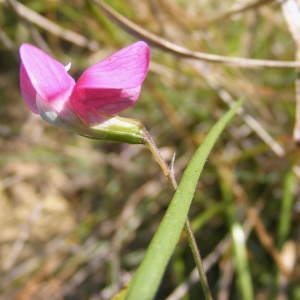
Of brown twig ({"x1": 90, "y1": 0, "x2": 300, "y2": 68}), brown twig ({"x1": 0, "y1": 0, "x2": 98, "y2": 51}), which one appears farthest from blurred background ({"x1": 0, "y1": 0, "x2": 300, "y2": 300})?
brown twig ({"x1": 90, "y1": 0, "x2": 300, "y2": 68})

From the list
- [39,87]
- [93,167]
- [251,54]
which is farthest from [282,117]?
[39,87]

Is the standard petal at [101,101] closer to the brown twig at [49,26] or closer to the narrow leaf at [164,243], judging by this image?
the narrow leaf at [164,243]

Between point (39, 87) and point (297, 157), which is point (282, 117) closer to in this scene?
point (297, 157)

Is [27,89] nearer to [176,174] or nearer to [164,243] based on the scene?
[164,243]

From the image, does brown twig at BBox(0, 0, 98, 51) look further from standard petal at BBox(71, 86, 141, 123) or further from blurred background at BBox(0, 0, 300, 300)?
standard petal at BBox(71, 86, 141, 123)

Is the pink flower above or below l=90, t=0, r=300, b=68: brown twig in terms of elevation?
above

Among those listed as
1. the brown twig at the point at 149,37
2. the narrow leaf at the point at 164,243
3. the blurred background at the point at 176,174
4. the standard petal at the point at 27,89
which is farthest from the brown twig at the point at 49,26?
the narrow leaf at the point at 164,243

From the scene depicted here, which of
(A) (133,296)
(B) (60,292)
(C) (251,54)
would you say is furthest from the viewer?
(C) (251,54)
